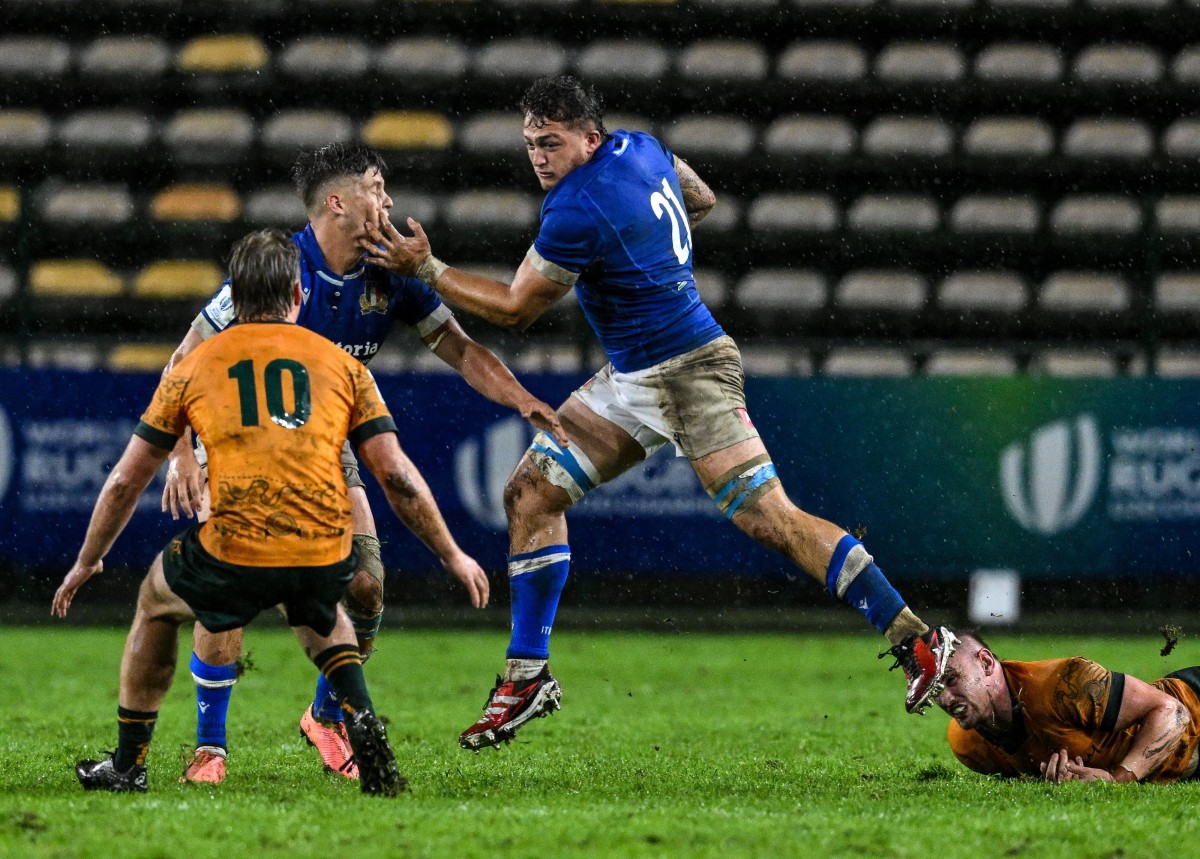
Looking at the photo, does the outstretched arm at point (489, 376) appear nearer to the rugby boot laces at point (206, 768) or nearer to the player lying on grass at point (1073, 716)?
the rugby boot laces at point (206, 768)

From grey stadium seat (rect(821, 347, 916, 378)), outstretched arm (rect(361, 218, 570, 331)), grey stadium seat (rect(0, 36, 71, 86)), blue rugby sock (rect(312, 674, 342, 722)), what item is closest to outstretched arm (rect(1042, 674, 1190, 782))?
outstretched arm (rect(361, 218, 570, 331))

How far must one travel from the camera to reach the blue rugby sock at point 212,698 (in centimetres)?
580

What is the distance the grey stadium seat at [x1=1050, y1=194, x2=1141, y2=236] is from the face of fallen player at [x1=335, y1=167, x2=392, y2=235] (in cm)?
944

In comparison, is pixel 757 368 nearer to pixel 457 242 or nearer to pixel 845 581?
pixel 457 242

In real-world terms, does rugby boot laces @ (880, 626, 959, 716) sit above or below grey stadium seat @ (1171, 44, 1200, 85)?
below

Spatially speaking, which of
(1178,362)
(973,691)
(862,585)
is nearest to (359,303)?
(862,585)

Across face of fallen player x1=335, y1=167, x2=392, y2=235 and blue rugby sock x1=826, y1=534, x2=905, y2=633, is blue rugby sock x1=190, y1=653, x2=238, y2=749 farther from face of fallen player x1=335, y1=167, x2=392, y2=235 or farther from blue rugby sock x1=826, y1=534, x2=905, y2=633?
blue rugby sock x1=826, y1=534, x2=905, y2=633

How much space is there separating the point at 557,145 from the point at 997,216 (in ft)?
29.2

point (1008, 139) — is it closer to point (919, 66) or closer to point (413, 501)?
point (919, 66)

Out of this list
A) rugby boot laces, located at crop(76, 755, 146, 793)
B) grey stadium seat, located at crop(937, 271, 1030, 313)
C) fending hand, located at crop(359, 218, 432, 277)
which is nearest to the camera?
rugby boot laces, located at crop(76, 755, 146, 793)

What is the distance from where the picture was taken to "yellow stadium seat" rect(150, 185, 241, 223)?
14859 mm

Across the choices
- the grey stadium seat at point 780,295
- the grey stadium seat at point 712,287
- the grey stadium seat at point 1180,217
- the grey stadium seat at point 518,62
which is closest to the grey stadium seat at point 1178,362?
the grey stadium seat at point 1180,217

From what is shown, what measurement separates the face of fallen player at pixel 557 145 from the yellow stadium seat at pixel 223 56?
10107 millimetres

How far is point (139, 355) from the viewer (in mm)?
12648
